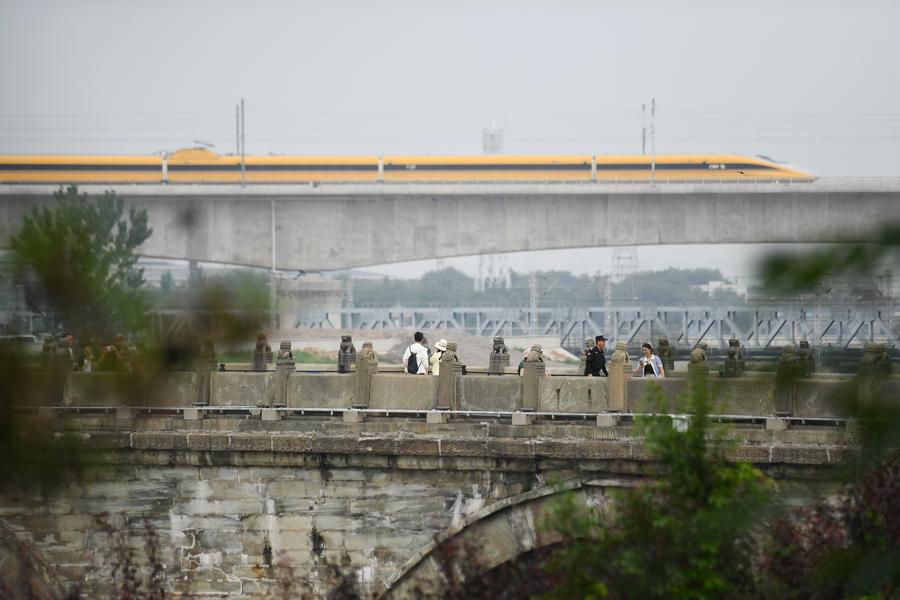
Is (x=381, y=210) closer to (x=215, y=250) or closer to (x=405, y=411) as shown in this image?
(x=215, y=250)

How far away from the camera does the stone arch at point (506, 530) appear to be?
1445 cm

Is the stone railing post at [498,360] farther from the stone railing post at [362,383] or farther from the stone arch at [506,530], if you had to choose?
the stone arch at [506,530]

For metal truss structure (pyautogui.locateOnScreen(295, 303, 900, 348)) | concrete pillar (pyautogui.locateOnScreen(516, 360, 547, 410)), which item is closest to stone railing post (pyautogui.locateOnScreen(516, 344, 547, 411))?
concrete pillar (pyautogui.locateOnScreen(516, 360, 547, 410))

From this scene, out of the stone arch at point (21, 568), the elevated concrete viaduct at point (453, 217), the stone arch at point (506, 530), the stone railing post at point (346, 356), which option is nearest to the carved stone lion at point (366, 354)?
the stone railing post at point (346, 356)

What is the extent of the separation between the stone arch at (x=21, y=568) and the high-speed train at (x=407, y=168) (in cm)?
3941

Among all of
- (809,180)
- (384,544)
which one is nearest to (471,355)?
(809,180)

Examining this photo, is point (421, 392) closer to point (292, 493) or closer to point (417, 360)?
point (417, 360)

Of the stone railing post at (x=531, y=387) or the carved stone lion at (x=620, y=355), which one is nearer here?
the carved stone lion at (x=620, y=355)

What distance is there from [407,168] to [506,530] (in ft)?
144

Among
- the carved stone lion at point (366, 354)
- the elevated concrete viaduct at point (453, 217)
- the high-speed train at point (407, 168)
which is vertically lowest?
the carved stone lion at point (366, 354)

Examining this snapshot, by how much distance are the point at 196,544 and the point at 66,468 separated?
357 inches

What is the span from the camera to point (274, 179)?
5662 cm

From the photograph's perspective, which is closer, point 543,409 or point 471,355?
point 543,409

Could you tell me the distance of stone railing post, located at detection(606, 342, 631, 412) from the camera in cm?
1520
